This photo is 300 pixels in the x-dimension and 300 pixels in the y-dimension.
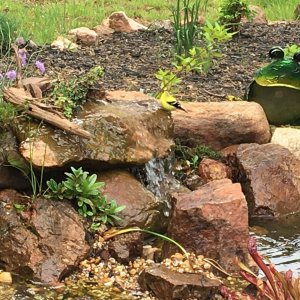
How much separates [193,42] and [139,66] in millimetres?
631

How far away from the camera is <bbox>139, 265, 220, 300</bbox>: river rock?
13.0ft

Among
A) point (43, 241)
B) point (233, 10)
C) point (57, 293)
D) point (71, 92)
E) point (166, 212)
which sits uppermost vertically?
point (71, 92)

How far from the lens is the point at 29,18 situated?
11.4 m

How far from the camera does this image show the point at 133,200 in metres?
4.93

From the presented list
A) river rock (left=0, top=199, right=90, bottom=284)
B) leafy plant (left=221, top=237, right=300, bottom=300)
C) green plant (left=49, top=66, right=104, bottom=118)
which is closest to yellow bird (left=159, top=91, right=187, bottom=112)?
green plant (left=49, top=66, right=104, bottom=118)

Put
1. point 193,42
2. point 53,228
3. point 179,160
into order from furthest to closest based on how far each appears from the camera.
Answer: point 193,42, point 179,160, point 53,228

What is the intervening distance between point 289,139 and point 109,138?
180 centimetres

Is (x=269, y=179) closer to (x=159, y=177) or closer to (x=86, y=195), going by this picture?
(x=159, y=177)

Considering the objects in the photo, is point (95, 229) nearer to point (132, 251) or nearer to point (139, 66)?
point (132, 251)

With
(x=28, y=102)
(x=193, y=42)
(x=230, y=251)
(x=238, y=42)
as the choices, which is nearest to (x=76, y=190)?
(x=28, y=102)

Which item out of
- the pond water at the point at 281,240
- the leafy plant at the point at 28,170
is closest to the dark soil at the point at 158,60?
the pond water at the point at 281,240

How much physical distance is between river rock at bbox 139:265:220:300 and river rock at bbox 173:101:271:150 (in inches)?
80.7

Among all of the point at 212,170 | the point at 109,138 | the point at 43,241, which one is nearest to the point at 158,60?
the point at 212,170

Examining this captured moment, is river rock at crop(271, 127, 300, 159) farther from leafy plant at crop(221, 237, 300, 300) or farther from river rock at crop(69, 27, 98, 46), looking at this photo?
river rock at crop(69, 27, 98, 46)
